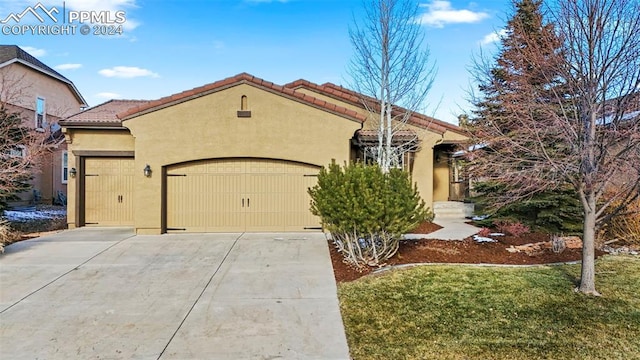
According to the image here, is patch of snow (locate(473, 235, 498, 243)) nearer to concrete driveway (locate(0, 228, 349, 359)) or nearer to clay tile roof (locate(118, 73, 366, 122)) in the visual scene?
concrete driveway (locate(0, 228, 349, 359))

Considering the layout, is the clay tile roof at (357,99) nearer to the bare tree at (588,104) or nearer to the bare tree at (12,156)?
the bare tree at (588,104)

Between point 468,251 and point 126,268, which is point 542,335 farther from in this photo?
point 126,268

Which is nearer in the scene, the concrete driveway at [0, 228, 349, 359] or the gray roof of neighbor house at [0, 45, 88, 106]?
the concrete driveway at [0, 228, 349, 359]

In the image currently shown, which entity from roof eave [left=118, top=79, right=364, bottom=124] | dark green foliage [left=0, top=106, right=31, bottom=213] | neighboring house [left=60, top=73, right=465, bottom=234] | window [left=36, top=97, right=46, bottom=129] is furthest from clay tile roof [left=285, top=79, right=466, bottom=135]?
window [left=36, top=97, right=46, bottom=129]

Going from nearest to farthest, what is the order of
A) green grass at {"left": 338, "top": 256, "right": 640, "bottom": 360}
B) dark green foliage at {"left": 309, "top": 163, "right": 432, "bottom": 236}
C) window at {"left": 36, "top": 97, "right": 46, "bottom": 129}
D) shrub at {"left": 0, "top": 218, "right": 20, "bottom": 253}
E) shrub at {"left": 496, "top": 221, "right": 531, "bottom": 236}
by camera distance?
green grass at {"left": 338, "top": 256, "right": 640, "bottom": 360} < dark green foliage at {"left": 309, "top": 163, "right": 432, "bottom": 236} < shrub at {"left": 0, "top": 218, "right": 20, "bottom": 253} < shrub at {"left": 496, "top": 221, "right": 531, "bottom": 236} < window at {"left": 36, "top": 97, "right": 46, "bottom": 129}

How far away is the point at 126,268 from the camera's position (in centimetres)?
848

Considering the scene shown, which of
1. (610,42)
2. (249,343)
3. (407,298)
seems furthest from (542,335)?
(610,42)

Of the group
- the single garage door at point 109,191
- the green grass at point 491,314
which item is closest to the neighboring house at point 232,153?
the single garage door at point 109,191

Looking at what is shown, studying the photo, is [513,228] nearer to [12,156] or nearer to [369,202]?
[369,202]

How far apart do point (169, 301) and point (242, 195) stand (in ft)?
19.5

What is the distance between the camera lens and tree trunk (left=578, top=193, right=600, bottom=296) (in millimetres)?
6453

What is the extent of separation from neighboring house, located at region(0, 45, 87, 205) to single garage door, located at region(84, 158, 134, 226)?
786cm

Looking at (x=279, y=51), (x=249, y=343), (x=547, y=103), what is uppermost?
(x=279, y=51)

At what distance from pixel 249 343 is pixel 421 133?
11.0 meters
